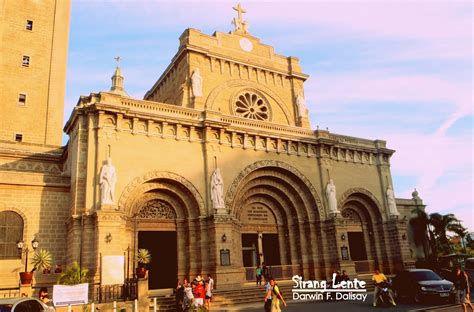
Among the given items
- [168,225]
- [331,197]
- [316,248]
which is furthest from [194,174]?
[331,197]

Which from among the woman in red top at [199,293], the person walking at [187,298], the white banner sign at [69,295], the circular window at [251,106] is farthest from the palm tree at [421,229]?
the white banner sign at [69,295]

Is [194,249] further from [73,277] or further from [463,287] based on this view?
[463,287]

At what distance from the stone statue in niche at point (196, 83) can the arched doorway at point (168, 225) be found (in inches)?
325

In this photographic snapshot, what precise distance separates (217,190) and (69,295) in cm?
1164

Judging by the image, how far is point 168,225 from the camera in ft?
75.8

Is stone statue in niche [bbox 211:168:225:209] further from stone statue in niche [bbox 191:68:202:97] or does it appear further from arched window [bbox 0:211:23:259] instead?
arched window [bbox 0:211:23:259]

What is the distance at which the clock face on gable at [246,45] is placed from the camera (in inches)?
1303

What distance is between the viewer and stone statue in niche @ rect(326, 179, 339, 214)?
28.1m

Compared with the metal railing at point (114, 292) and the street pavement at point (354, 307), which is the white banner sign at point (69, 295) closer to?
the metal railing at point (114, 292)

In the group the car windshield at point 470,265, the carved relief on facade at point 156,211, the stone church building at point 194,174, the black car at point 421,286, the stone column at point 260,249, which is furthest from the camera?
the car windshield at point 470,265

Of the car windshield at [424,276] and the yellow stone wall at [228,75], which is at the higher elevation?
the yellow stone wall at [228,75]

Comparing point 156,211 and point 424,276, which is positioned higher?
point 156,211

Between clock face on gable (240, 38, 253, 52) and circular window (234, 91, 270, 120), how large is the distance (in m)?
4.18

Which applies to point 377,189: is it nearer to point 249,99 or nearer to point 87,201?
point 249,99
